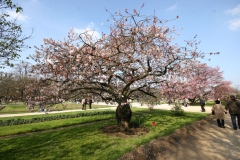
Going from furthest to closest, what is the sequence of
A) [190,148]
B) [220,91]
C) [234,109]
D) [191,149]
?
[220,91] → [234,109] → [190,148] → [191,149]

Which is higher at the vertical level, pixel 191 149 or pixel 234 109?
pixel 234 109

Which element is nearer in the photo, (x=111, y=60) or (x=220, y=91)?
(x=111, y=60)

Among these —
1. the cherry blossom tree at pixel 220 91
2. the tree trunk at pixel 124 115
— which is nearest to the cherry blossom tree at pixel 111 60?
the tree trunk at pixel 124 115

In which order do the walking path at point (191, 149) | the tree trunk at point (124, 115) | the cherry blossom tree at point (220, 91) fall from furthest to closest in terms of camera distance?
the cherry blossom tree at point (220, 91)
the tree trunk at point (124, 115)
the walking path at point (191, 149)

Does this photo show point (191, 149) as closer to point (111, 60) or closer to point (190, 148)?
point (190, 148)

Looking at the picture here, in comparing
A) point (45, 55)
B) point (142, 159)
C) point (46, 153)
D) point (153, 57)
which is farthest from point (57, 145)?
point (153, 57)

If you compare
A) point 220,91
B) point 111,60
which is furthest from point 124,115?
point 220,91

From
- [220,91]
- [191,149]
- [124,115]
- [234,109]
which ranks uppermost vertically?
[220,91]

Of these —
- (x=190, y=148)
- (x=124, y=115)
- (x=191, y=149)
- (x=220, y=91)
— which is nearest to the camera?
(x=191, y=149)

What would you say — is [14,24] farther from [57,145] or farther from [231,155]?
[231,155]

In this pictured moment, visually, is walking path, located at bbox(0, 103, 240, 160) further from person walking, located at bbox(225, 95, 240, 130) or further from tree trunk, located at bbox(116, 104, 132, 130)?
tree trunk, located at bbox(116, 104, 132, 130)

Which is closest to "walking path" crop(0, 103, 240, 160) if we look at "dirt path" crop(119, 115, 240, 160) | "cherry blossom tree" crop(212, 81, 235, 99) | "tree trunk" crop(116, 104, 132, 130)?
"dirt path" crop(119, 115, 240, 160)

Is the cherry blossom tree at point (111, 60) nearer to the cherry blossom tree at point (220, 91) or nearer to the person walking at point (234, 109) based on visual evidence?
the person walking at point (234, 109)

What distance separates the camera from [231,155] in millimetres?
5723
